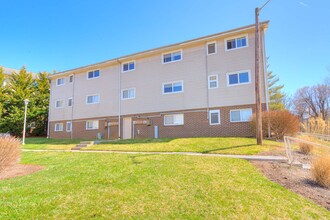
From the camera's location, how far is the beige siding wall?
1514cm

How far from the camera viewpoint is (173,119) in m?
17.3

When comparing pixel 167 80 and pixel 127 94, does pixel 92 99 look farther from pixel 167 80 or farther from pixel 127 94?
pixel 167 80

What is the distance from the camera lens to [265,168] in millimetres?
6461

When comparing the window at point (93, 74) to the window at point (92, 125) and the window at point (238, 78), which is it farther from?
the window at point (238, 78)

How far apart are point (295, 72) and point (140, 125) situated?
72.2 ft

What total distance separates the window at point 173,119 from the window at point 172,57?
521 centimetres

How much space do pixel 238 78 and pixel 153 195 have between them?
43.0ft

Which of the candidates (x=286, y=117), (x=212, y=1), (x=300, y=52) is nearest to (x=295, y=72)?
(x=300, y=52)

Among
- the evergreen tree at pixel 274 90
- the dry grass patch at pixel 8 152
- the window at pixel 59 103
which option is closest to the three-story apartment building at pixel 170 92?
the window at pixel 59 103

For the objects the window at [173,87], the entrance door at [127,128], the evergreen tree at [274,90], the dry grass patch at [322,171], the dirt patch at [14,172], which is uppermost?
the evergreen tree at [274,90]

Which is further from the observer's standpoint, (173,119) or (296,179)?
(173,119)

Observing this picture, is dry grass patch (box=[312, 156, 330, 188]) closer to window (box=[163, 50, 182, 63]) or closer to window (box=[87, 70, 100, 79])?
window (box=[163, 50, 182, 63])

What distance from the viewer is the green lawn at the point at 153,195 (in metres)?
3.55

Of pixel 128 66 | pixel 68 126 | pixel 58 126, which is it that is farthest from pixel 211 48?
pixel 58 126
